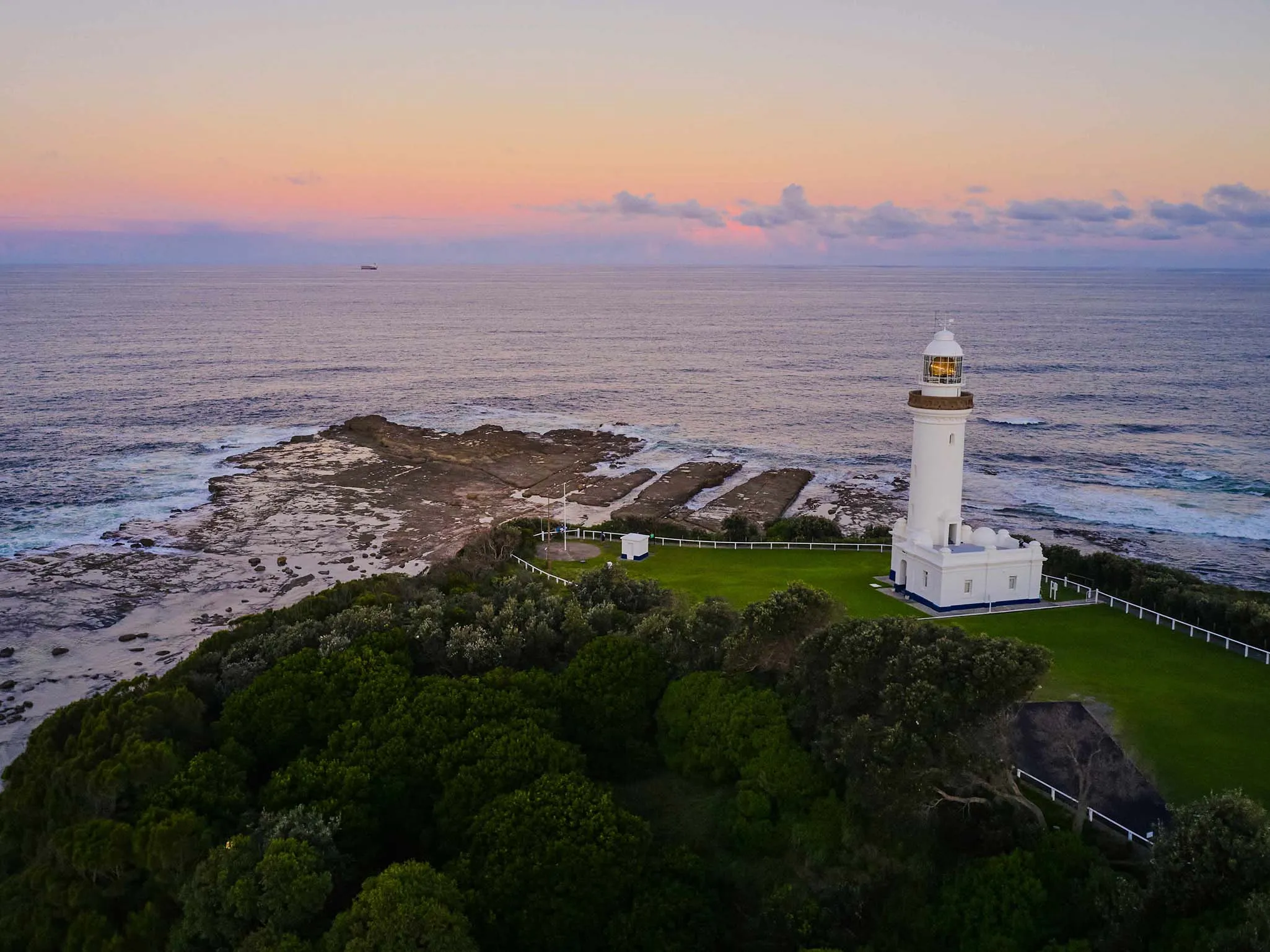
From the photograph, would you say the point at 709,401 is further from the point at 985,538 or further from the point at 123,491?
the point at 985,538

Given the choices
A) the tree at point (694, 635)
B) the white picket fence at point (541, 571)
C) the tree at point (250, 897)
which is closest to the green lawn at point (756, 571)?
the white picket fence at point (541, 571)

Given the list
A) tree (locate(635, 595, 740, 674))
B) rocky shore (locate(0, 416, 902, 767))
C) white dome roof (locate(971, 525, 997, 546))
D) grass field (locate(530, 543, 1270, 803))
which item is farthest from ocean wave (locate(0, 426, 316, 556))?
white dome roof (locate(971, 525, 997, 546))

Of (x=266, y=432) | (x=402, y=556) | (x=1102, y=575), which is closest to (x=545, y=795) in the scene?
(x=1102, y=575)

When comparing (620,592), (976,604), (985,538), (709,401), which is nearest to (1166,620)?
(976,604)

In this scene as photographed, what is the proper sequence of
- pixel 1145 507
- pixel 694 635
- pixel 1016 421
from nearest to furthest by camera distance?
pixel 694 635, pixel 1145 507, pixel 1016 421

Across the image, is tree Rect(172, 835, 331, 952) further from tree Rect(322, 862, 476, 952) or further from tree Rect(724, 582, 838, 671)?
tree Rect(724, 582, 838, 671)

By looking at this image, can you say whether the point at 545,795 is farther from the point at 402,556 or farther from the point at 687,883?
the point at 402,556
